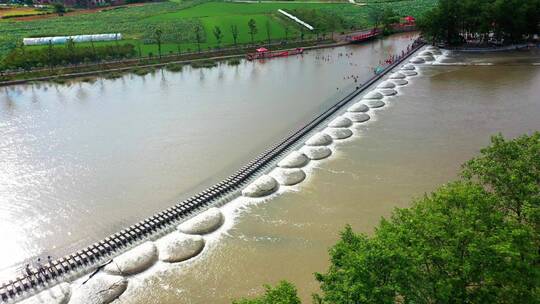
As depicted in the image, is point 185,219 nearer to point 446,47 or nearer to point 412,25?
point 446,47

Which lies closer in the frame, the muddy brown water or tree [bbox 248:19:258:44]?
the muddy brown water

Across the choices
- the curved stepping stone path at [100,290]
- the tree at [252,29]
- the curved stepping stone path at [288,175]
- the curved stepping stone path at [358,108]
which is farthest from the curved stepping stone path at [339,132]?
the tree at [252,29]

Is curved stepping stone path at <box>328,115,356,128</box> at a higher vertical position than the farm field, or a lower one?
lower

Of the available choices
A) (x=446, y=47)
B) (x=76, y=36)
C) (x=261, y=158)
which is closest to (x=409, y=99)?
(x=261, y=158)

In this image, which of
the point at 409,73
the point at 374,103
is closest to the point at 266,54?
the point at 409,73

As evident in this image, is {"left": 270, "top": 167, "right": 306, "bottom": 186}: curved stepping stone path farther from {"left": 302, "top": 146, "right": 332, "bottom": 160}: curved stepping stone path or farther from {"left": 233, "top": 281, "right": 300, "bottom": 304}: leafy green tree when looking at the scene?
{"left": 233, "top": 281, "right": 300, "bottom": 304}: leafy green tree

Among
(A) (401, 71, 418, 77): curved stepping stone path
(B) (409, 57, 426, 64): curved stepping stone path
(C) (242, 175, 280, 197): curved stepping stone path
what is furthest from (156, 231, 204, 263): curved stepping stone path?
(B) (409, 57, 426, 64): curved stepping stone path

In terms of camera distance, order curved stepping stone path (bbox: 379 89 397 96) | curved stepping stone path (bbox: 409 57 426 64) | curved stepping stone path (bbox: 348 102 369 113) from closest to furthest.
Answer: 1. curved stepping stone path (bbox: 348 102 369 113)
2. curved stepping stone path (bbox: 379 89 397 96)
3. curved stepping stone path (bbox: 409 57 426 64)

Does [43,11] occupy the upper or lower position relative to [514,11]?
upper

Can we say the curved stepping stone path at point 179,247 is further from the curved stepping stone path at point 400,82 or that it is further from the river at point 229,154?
the curved stepping stone path at point 400,82
